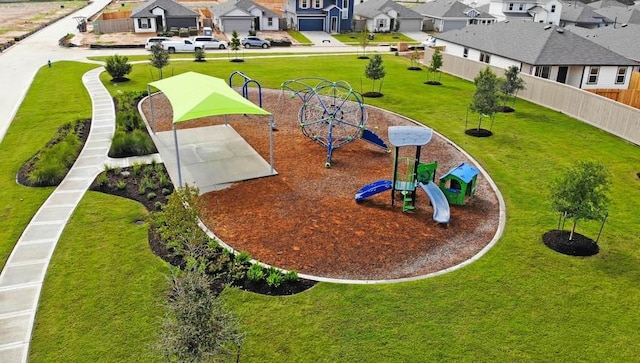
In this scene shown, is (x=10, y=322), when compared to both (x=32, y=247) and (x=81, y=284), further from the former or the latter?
(x=32, y=247)

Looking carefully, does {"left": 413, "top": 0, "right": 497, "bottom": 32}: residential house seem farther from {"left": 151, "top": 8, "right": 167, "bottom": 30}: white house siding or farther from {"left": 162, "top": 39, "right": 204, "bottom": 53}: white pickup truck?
{"left": 162, "top": 39, "right": 204, "bottom": 53}: white pickup truck

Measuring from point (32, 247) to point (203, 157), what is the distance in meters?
8.07

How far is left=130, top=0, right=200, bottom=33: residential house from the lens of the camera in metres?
60.9

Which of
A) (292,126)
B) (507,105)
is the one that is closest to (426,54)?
(507,105)

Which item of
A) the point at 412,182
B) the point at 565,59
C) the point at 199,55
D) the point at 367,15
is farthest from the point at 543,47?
the point at 367,15

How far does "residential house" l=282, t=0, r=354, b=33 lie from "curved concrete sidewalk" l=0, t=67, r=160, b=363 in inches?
1941

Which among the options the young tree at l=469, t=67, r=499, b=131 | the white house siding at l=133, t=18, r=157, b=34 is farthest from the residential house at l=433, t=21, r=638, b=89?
the white house siding at l=133, t=18, r=157, b=34

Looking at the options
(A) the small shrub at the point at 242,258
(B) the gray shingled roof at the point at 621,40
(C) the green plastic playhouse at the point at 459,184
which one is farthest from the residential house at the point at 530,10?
(A) the small shrub at the point at 242,258

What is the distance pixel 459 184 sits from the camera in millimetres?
17203

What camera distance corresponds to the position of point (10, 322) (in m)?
10.8

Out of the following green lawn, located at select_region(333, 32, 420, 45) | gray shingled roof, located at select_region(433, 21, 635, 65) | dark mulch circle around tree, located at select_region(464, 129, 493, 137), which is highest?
gray shingled roof, located at select_region(433, 21, 635, 65)

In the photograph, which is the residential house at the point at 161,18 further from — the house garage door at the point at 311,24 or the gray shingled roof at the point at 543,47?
the gray shingled roof at the point at 543,47

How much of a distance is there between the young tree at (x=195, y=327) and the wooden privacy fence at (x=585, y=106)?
2312 centimetres

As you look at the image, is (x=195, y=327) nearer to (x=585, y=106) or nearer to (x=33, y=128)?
(x=33, y=128)
